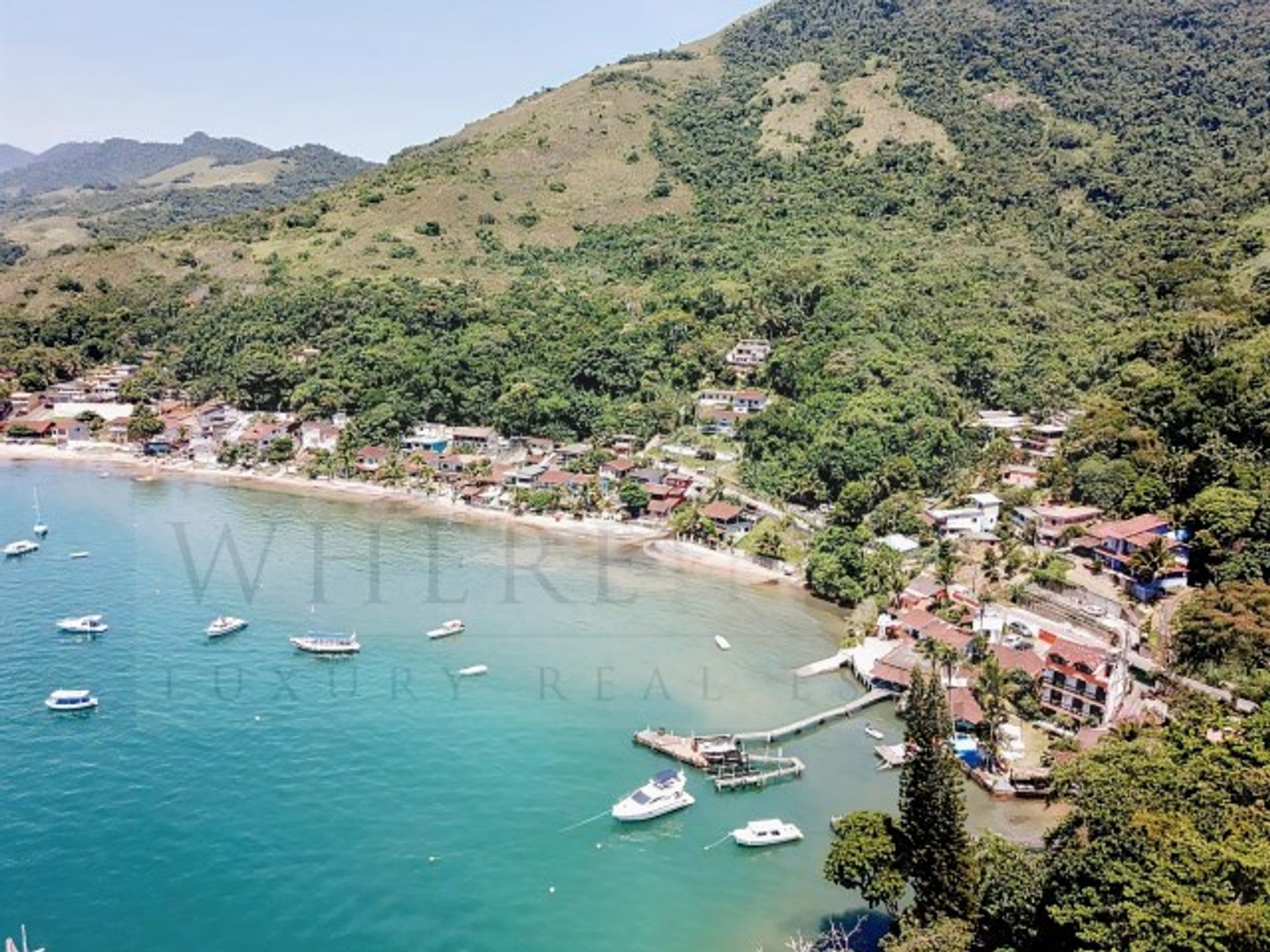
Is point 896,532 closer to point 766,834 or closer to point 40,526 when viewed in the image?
point 766,834

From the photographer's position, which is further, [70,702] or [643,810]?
[70,702]

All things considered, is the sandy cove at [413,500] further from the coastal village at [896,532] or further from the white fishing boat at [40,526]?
the white fishing boat at [40,526]

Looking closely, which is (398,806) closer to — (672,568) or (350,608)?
(350,608)

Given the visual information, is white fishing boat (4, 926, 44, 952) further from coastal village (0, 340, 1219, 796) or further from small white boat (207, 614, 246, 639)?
coastal village (0, 340, 1219, 796)

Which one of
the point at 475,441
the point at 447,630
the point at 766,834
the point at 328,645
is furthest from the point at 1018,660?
the point at 475,441

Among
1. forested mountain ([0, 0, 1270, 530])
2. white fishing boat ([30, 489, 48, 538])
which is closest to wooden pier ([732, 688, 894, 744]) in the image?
forested mountain ([0, 0, 1270, 530])

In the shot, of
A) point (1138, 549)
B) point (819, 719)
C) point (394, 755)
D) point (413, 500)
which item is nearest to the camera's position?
point (394, 755)
